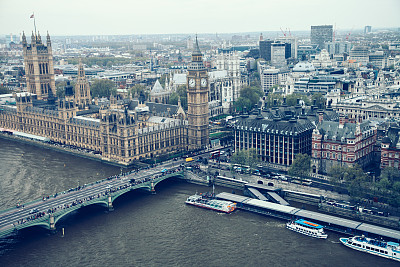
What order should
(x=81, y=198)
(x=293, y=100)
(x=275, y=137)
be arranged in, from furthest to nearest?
(x=293, y=100) < (x=275, y=137) < (x=81, y=198)

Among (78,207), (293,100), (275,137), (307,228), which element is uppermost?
(293,100)

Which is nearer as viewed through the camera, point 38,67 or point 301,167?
point 301,167

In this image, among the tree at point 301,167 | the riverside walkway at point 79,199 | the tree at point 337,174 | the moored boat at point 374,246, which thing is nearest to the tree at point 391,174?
the tree at point 337,174

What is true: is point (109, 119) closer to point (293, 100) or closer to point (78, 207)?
point (78, 207)

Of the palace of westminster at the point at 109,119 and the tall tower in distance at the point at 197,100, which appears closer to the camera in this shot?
the palace of westminster at the point at 109,119

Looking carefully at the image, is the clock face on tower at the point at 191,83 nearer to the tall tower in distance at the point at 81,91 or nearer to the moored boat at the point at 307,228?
the tall tower in distance at the point at 81,91

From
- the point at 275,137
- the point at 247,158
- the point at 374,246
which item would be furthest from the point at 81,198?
Result: the point at 374,246

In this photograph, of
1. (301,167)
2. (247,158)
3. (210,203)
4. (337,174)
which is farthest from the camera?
(247,158)

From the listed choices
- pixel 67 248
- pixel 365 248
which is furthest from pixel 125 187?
pixel 365 248
